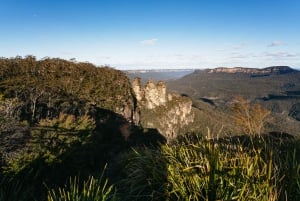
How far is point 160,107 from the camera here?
12769 cm

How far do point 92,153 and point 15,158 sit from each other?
1284 centimetres

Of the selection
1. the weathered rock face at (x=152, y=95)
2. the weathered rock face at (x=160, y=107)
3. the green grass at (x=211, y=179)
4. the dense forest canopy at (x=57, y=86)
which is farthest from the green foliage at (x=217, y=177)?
the weathered rock face at (x=152, y=95)

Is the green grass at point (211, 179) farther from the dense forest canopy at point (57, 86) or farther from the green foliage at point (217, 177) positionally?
the dense forest canopy at point (57, 86)

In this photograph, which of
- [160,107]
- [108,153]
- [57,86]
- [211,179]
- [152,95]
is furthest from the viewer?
[160,107]

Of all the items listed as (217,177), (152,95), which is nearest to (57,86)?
(217,177)

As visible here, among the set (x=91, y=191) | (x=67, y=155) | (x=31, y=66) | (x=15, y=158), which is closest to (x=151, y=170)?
(x=91, y=191)

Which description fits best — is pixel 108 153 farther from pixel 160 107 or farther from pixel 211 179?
pixel 160 107

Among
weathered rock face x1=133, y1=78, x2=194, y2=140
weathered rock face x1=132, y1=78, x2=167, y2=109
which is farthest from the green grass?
weathered rock face x1=132, y1=78, x2=167, y2=109

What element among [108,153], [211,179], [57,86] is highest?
[211,179]

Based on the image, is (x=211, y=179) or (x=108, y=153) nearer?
(x=211, y=179)

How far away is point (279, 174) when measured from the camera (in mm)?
4469

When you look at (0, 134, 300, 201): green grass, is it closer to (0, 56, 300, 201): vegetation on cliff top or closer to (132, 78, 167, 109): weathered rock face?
(0, 56, 300, 201): vegetation on cliff top

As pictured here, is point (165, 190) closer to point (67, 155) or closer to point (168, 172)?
point (168, 172)

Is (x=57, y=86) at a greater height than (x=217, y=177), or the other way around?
(x=217, y=177)
